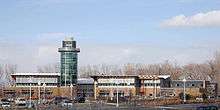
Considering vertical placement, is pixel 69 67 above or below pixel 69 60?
below

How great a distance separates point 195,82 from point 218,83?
13.1 meters

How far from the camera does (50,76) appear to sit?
106m

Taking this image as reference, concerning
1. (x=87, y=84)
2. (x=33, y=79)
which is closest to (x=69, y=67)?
(x=87, y=84)

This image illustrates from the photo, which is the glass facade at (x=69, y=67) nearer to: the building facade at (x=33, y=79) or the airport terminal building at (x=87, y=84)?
the airport terminal building at (x=87, y=84)

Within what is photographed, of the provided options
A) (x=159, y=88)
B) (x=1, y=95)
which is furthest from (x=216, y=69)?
(x=1, y=95)

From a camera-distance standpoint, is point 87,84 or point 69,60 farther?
point 69,60

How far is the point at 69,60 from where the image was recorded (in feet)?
363

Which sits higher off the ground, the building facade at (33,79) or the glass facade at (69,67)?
the glass facade at (69,67)

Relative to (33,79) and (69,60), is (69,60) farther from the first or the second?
(33,79)

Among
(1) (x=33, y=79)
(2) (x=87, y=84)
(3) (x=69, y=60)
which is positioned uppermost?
(3) (x=69, y=60)

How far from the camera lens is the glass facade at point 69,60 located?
109 meters

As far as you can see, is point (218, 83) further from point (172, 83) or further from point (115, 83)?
point (115, 83)

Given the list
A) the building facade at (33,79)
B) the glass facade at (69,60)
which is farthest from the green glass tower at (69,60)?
the building facade at (33,79)

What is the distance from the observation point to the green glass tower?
109250 millimetres
